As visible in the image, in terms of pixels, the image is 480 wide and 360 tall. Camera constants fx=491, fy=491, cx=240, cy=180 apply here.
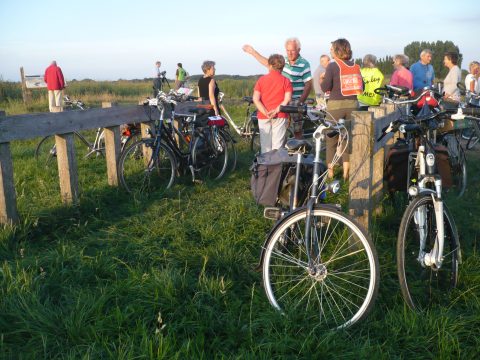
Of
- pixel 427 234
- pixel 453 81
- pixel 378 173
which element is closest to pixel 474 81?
pixel 453 81

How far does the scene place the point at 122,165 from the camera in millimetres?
6500

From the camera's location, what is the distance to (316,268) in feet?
11.1

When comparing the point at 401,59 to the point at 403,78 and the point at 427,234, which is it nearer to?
the point at 403,78

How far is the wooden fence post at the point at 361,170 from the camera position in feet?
14.4

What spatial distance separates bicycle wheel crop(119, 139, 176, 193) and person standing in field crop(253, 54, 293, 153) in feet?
4.71

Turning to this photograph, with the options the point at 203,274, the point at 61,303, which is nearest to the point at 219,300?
the point at 203,274

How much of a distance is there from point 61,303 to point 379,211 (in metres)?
3.45

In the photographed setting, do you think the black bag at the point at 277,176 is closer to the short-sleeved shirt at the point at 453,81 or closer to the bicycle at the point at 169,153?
the bicycle at the point at 169,153

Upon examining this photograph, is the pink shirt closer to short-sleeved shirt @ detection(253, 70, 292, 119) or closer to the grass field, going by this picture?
short-sleeved shirt @ detection(253, 70, 292, 119)

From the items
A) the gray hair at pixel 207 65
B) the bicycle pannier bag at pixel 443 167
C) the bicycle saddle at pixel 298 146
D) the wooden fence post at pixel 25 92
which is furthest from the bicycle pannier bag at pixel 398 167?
the wooden fence post at pixel 25 92

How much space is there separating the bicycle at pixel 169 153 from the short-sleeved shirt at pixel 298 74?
153cm

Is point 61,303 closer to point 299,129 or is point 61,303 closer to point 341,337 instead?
point 341,337

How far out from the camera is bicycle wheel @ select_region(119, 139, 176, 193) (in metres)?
6.62

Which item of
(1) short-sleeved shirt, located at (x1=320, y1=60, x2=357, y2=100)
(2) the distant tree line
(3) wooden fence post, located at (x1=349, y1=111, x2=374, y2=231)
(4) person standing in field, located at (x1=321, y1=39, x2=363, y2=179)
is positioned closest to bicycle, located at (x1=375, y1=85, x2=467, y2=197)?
(4) person standing in field, located at (x1=321, y1=39, x2=363, y2=179)
